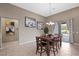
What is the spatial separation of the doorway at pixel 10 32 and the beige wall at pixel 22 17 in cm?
16

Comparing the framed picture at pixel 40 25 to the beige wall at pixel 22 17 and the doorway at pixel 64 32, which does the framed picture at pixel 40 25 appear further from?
the doorway at pixel 64 32

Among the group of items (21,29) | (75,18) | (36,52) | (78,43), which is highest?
(75,18)

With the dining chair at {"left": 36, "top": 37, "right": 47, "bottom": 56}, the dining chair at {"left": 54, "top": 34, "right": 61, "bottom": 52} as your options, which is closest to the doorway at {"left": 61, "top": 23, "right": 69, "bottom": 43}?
the dining chair at {"left": 54, "top": 34, "right": 61, "bottom": 52}

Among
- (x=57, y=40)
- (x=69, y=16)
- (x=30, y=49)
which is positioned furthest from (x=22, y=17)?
(x=69, y=16)

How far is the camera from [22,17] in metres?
3.83

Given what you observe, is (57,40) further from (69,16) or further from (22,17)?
(22,17)

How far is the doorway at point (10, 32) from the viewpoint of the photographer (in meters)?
3.86

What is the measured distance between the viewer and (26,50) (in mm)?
3605

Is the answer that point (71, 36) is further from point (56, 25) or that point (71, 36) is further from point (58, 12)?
point (58, 12)

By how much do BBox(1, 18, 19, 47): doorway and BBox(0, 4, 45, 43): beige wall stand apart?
0.16 m

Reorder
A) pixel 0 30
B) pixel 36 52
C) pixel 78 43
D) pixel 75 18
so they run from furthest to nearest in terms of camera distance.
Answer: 1. pixel 0 30
2. pixel 75 18
3. pixel 78 43
4. pixel 36 52

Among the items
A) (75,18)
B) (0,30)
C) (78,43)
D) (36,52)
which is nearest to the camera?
(36,52)

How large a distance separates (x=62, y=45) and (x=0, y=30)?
2.51m

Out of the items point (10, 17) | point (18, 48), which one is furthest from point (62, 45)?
point (10, 17)
